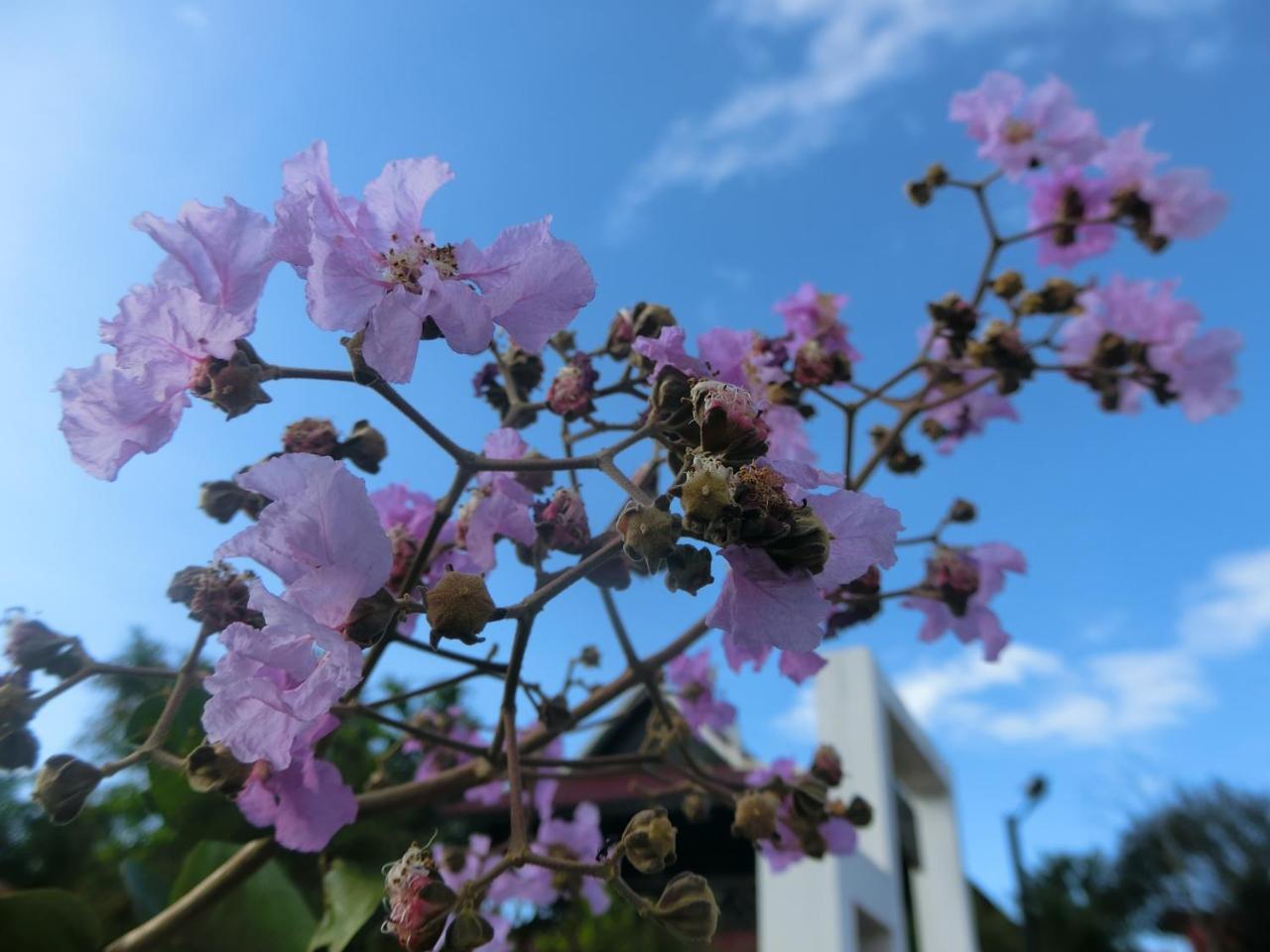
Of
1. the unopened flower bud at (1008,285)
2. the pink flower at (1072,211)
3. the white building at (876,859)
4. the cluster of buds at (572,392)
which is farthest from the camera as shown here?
the white building at (876,859)

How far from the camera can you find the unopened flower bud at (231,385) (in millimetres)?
683

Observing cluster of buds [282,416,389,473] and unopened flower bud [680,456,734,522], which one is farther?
cluster of buds [282,416,389,473]

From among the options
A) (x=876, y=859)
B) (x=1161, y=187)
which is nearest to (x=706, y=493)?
(x=1161, y=187)

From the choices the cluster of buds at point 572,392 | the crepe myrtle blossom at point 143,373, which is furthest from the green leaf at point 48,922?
the cluster of buds at point 572,392

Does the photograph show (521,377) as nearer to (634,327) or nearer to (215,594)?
(634,327)

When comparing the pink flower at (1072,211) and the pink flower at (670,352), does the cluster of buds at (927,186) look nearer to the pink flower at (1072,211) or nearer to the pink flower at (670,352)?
the pink flower at (1072,211)

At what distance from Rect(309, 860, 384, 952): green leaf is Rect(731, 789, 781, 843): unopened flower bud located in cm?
34

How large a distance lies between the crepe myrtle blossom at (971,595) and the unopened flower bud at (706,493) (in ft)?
2.26

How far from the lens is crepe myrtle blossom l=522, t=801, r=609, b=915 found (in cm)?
139

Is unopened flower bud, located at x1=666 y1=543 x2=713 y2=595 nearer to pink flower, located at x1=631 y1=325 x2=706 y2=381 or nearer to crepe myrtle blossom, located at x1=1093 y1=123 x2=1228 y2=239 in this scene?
Answer: pink flower, located at x1=631 y1=325 x2=706 y2=381

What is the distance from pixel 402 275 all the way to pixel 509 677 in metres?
0.31

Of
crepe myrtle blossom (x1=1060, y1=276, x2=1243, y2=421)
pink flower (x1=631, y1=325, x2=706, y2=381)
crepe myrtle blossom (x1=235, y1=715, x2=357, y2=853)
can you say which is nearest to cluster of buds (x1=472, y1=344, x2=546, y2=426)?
pink flower (x1=631, y1=325, x2=706, y2=381)

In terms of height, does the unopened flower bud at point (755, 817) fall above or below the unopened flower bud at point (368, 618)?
above

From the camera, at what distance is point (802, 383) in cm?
108
